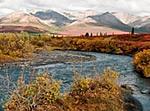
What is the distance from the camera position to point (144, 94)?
79.7 feet

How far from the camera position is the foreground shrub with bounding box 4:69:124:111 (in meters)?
13.8

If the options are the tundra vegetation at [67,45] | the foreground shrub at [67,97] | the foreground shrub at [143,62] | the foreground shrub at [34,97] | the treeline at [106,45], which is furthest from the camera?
the treeline at [106,45]

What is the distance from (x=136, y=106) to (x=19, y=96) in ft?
38.3

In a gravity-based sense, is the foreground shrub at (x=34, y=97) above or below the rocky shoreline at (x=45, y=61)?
above

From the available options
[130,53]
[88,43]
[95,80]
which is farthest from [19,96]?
[88,43]

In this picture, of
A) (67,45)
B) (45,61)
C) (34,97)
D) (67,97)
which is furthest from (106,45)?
(34,97)

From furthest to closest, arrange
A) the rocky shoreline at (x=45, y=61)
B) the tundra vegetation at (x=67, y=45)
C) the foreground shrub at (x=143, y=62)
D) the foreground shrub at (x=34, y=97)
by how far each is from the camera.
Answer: the tundra vegetation at (x=67, y=45) < the rocky shoreline at (x=45, y=61) < the foreground shrub at (x=143, y=62) < the foreground shrub at (x=34, y=97)

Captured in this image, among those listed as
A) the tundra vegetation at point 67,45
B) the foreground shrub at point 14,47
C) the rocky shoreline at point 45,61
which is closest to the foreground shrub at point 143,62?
the tundra vegetation at point 67,45

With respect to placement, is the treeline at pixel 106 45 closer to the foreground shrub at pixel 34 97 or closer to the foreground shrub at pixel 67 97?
the foreground shrub at pixel 67 97

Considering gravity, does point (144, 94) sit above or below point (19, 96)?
below

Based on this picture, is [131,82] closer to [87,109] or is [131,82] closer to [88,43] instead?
[87,109]

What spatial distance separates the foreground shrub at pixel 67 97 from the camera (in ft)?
45.1

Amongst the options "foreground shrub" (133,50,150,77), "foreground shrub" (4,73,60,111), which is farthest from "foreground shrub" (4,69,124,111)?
"foreground shrub" (133,50,150,77)

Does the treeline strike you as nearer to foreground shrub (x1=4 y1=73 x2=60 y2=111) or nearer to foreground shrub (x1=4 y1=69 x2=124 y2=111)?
foreground shrub (x1=4 y1=69 x2=124 y2=111)
